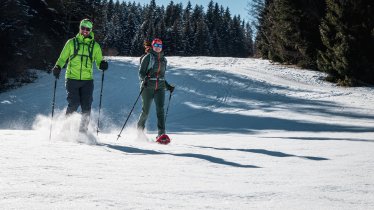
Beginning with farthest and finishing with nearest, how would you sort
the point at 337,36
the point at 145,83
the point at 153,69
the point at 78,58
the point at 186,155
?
the point at 337,36
the point at 153,69
the point at 145,83
the point at 78,58
the point at 186,155

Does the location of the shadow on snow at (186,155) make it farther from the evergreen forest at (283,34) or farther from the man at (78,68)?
the evergreen forest at (283,34)

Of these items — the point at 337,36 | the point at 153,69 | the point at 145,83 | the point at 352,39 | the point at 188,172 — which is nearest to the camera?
the point at 188,172

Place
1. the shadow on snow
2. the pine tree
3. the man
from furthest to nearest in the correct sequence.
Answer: the pine tree < the man < the shadow on snow

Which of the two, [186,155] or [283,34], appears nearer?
[186,155]

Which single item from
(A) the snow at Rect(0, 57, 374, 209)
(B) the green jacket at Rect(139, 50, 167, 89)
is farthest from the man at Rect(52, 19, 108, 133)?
(B) the green jacket at Rect(139, 50, 167, 89)

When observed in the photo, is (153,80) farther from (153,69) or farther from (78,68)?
(78,68)

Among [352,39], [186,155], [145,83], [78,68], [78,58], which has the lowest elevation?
[186,155]

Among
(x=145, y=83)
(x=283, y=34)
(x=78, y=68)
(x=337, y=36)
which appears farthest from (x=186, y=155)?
(x=283, y=34)

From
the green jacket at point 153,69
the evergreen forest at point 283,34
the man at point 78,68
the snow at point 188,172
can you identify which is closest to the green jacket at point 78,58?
the man at point 78,68

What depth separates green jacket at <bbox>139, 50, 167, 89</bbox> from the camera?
7.91 metres

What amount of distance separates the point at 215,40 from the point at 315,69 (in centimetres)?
7713

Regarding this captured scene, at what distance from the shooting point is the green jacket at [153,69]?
312 inches

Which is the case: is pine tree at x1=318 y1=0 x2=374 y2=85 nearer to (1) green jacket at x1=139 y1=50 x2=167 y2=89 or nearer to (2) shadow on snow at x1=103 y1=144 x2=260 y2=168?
(1) green jacket at x1=139 y1=50 x2=167 y2=89

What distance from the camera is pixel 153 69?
7969 millimetres
